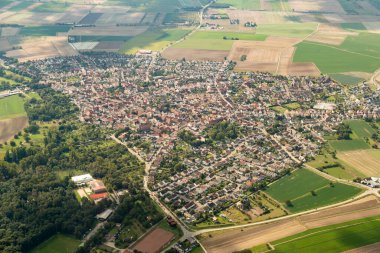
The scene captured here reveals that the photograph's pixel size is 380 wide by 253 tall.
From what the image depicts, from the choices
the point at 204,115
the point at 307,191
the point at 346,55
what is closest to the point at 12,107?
the point at 204,115

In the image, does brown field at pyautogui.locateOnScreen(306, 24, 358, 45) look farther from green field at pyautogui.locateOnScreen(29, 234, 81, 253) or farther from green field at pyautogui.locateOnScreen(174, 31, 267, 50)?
green field at pyautogui.locateOnScreen(29, 234, 81, 253)

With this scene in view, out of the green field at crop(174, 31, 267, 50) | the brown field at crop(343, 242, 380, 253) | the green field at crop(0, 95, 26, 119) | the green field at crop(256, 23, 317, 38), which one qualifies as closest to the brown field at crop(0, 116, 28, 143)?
the green field at crop(0, 95, 26, 119)

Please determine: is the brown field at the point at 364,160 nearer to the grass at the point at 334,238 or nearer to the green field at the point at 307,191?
the green field at the point at 307,191

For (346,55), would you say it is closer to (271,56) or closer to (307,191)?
(271,56)

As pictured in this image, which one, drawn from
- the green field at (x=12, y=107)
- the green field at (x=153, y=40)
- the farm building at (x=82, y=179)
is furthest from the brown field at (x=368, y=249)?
the green field at (x=153, y=40)

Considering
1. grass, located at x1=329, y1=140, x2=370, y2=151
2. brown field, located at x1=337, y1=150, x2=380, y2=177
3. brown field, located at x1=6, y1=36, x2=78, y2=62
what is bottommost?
brown field, located at x1=337, y1=150, x2=380, y2=177

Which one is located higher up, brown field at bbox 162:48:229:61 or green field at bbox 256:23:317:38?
green field at bbox 256:23:317:38

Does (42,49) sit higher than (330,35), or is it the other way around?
(330,35)

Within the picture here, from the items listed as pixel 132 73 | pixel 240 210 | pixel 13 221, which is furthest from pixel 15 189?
pixel 132 73
